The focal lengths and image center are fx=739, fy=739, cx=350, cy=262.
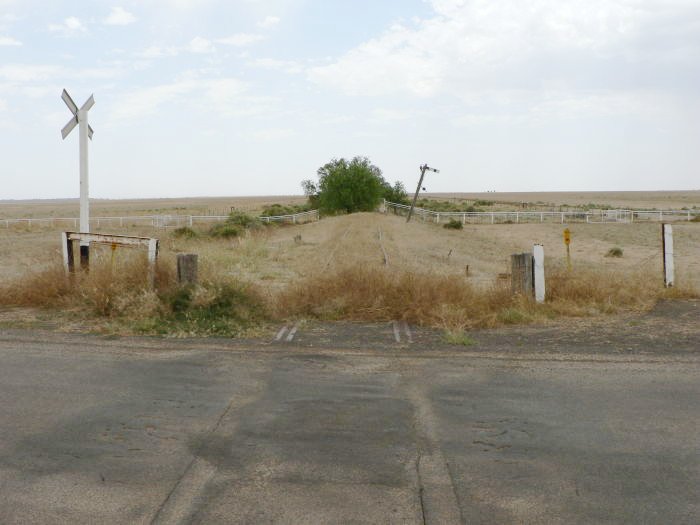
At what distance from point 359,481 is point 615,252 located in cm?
2787

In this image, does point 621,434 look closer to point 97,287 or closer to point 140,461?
point 140,461

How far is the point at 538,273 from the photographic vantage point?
38.9ft

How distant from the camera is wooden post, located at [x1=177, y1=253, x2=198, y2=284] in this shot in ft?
37.2

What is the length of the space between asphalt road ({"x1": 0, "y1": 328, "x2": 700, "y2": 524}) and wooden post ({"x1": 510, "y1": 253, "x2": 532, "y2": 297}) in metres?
3.34

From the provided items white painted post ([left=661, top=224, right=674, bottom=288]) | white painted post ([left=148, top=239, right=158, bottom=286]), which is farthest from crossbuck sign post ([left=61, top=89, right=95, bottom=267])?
white painted post ([left=661, top=224, right=674, bottom=288])

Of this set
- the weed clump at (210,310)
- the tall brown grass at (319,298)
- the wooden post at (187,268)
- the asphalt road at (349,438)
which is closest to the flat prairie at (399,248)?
the wooden post at (187,268)

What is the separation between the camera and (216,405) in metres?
6.70

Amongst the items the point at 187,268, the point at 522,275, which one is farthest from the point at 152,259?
the point at 522,275

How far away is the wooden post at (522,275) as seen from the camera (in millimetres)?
11852

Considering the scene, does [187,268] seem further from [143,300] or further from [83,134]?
[83,134]

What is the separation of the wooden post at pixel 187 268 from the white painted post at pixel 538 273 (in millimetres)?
5317

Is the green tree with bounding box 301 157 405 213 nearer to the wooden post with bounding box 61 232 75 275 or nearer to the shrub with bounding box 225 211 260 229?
the shrub with bounding box 225 211 260 229

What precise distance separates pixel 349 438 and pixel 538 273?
22.7 feet

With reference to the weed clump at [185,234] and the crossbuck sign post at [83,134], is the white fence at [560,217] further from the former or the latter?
the crossbuck sign post at [83,134]
